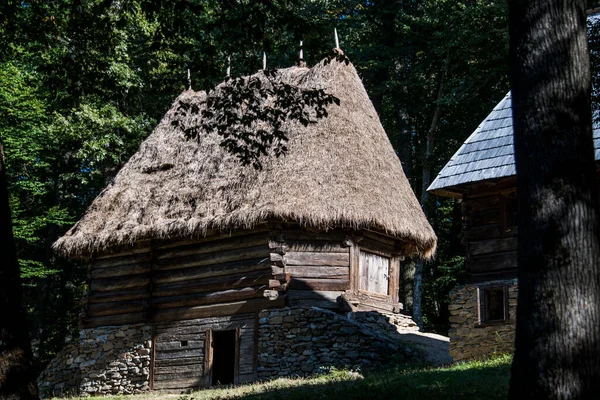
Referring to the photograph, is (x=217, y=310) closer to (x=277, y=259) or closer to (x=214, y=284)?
(x=214, y=284)

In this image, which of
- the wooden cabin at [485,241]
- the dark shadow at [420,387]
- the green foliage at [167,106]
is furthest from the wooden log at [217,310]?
the green foliage at [167,106]

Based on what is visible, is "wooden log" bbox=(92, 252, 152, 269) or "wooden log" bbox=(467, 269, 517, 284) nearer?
"wooden log" bbox=(467, 269, 517, 284)

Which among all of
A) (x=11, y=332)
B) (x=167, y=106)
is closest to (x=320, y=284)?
(x=11, y=332)

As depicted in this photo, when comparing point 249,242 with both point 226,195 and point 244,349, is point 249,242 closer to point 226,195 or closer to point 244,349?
point 226,195

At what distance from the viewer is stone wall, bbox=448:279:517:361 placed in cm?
1692

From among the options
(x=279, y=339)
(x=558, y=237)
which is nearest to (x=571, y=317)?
(x=558, y=237)

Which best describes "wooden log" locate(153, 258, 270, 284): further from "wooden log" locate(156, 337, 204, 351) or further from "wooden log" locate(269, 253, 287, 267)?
"wooden log" locate(156, 337, 204, 351)

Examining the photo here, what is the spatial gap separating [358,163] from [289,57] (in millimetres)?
12511

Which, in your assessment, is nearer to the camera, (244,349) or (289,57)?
(244,349)

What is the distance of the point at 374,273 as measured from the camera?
2100cm

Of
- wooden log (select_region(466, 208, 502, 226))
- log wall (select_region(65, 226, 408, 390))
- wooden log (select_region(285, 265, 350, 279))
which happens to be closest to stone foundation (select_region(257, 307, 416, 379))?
log wall (select_region(65, 226, 408, 390))

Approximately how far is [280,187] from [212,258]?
103 inches

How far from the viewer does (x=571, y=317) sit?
6.81 meters

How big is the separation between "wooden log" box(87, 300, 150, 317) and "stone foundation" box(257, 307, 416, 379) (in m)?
3.90
